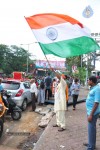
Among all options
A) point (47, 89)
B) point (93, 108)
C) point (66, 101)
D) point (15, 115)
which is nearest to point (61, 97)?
point (66, 101)

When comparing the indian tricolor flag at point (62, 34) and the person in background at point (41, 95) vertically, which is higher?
the indian tricolor flag at point (62, 34)

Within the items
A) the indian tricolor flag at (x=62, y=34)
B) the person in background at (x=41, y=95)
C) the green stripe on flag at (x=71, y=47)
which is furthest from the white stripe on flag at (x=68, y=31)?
the person in background at (x=41, y=95)

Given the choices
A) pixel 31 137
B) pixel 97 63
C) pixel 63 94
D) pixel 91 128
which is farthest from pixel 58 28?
pixel 97 63

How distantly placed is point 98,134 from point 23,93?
6572 mm

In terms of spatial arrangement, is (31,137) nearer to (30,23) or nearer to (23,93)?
(30,23)

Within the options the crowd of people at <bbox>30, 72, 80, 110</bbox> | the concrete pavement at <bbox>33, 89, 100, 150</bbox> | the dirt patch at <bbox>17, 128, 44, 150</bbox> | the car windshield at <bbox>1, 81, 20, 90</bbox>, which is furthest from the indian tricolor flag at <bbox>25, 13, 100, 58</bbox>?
the car windshield at <bbox>1, 81, 20, 90</bbox>

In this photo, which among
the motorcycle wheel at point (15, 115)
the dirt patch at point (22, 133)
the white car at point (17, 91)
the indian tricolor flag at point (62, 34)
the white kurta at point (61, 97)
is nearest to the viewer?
the indian tricolor flag at point (62, 34)

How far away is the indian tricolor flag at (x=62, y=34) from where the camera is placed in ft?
26.4

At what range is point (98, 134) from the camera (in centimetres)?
892

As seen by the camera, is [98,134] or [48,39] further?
[98,134]

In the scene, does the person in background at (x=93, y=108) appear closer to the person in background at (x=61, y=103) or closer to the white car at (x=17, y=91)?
the person in background at (x=61, y=103)

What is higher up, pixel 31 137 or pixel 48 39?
pixel 48 39

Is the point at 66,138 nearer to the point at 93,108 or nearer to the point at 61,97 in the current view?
the point at 61,97

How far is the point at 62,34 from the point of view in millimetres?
8164
